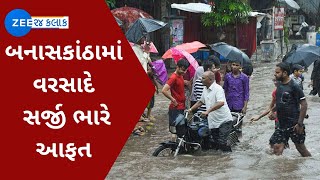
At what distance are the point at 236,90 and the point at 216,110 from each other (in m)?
1.24

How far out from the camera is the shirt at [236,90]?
991 cm

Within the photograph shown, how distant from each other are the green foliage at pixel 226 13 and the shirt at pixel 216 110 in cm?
1250

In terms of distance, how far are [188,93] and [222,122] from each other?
2148mm

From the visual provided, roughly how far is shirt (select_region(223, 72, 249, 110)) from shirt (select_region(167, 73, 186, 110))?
77 centimetres

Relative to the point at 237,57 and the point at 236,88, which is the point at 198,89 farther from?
the point at 237,57

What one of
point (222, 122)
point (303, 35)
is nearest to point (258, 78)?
point (222, 122)

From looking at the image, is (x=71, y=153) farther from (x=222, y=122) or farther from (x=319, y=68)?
(x=319, y=68)

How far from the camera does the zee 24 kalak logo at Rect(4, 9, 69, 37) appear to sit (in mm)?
4105

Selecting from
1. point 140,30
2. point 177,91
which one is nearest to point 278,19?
point 140,30

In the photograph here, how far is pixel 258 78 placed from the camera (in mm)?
19625

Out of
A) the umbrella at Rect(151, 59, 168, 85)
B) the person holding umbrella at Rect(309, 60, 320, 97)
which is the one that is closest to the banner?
the umbrella at Rect(151, 59, 168, 85)

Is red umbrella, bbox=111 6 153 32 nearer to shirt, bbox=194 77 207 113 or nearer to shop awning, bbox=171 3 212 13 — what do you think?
shop awning, bbox=171 3 212 13

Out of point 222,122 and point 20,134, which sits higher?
point 20,134

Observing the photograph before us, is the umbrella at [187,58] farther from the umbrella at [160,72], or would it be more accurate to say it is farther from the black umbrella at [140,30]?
the black umbrella at [140,30]
